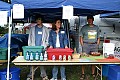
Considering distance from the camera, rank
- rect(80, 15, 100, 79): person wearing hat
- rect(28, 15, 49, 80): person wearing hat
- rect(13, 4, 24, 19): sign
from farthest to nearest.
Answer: rect(80, 15, 100, 79): person wearing hat < rect(28, 15, 49, 80): person wearing hat < rect(13, 4, 24, 19): sign

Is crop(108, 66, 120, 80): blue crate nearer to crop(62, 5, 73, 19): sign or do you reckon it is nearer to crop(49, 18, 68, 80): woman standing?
crop(49, 18, 68, 80): woman standing

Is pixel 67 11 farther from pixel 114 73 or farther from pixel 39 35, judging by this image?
pixel 114 73

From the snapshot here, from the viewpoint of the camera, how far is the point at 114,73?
4680mm

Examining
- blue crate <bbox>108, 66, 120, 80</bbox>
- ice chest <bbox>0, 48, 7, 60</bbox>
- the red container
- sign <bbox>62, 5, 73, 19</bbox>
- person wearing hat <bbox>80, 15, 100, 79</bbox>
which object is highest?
sign <bbox>62, 5, 73, 19</bbox>

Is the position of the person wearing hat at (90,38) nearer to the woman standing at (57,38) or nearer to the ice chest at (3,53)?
the woman standing at (57,38)

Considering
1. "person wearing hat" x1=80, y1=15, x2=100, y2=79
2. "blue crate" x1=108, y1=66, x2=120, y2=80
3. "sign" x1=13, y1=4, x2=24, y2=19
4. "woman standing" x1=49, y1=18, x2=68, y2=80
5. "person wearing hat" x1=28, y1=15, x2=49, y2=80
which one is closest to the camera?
"blue crate" x1=108, y1=66, x2=120, y2=80

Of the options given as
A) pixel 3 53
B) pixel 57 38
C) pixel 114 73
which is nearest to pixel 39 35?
pixel 57 38

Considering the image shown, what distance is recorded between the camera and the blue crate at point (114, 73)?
455cm

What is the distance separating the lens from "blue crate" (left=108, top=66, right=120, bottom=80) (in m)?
4.55

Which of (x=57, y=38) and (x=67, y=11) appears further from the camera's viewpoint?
(x=57, y=38)

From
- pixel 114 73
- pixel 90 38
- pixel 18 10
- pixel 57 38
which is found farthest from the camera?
pixel 90 38

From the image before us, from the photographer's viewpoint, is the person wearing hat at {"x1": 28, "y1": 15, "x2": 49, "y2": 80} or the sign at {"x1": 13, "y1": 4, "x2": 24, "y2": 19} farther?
the person wearing hat at {"x1": 28, "y1": 15, "x2": 49, "y2": 80}

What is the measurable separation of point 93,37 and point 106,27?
493cm

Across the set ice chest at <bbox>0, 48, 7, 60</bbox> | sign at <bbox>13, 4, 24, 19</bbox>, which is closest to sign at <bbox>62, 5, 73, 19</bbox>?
sign at <bbox>13, 4, 24, 19</bbox>
